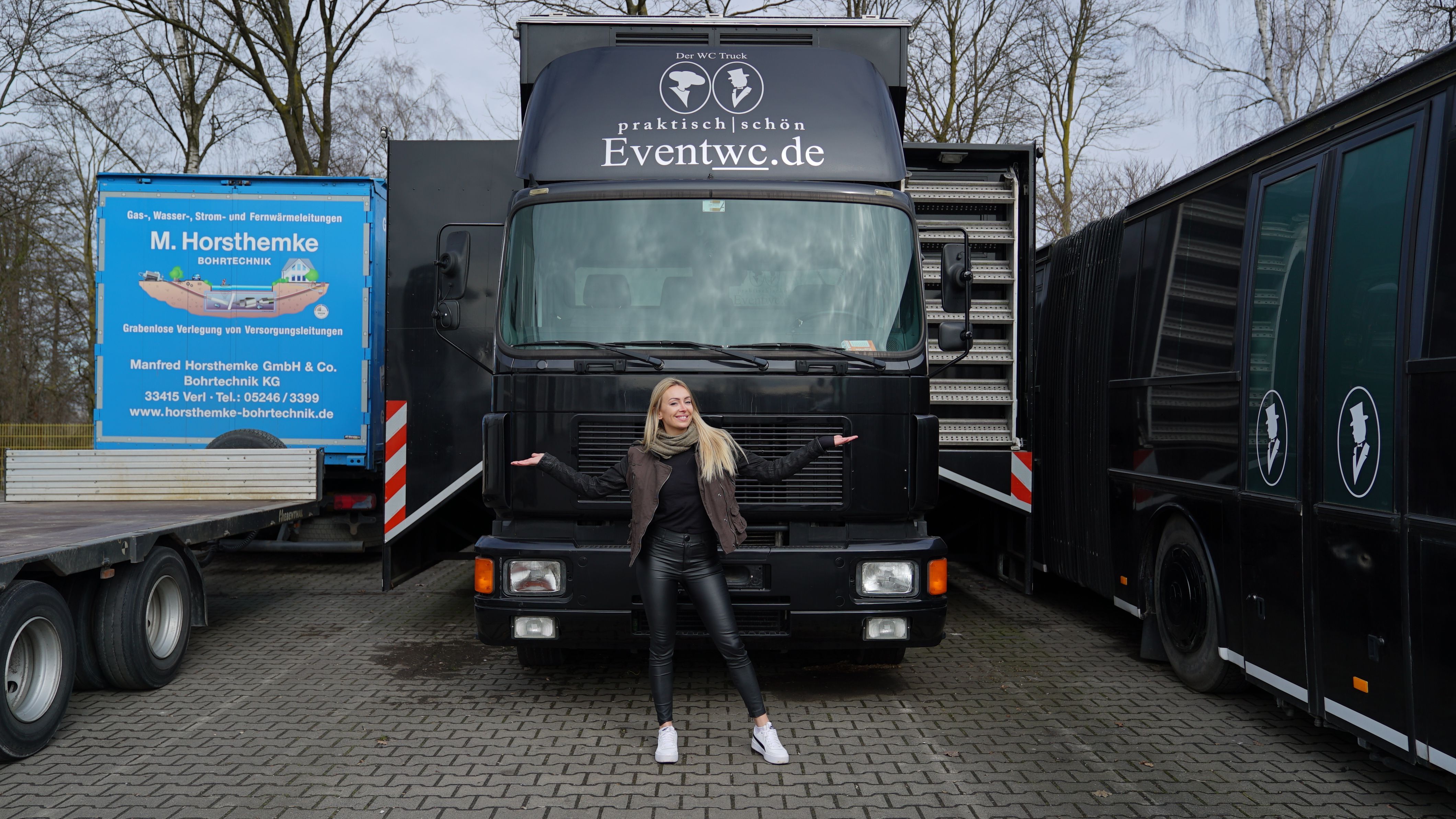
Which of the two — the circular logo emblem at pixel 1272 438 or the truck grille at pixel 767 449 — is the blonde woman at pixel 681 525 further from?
the circular logo emblem at pixel 1272 438

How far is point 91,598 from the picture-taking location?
534cm

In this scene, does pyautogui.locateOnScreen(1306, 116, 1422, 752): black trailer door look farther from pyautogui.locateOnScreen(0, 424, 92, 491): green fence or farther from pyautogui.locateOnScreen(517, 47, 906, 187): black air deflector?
pyautogui.locateOnScreen(0, 424, 92, 491): green fence

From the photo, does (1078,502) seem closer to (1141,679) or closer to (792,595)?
(1141,679)

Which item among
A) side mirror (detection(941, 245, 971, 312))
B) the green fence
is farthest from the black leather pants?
the green fence

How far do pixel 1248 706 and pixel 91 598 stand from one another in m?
6.28

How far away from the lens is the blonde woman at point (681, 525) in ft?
14.7

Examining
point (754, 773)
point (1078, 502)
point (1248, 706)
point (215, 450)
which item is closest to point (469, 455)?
point (215, 450)

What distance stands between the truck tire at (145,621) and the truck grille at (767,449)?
266 centimetres

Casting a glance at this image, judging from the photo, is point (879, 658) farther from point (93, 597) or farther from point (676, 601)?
point (93, 597)


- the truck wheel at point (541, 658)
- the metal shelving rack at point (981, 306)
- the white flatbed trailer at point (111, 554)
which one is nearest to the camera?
the white flatbed trailer at point (111, 554)

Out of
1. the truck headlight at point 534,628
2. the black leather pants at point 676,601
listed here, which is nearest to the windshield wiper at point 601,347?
the black leather pants at point 676,601

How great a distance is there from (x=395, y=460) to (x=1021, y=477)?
14.5 ft

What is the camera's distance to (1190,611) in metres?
5.67

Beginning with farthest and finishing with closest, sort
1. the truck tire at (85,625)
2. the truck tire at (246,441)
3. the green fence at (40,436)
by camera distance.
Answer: the green fence at (40,436) < the truck tire at (246,441) < the truck tire at (85,625)
